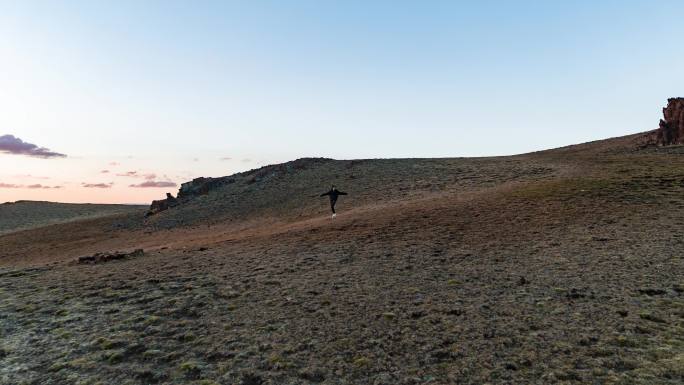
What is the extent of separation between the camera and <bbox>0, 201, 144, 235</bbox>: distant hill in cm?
7250

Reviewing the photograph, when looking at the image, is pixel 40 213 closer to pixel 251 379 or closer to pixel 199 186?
pixel 199 186

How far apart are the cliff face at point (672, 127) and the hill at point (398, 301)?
35.5 meters

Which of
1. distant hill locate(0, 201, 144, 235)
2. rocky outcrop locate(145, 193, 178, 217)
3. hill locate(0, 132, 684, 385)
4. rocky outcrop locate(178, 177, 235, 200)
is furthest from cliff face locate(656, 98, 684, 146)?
distant hill locate(0, 201, 144, 235)

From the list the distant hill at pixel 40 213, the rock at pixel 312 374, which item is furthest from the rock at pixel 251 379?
the distant hill at pixel 40 213

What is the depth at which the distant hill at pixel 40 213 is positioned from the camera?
72.5m

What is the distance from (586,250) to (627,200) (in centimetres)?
1178

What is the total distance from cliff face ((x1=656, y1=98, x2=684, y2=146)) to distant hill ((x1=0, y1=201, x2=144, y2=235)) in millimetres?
85805

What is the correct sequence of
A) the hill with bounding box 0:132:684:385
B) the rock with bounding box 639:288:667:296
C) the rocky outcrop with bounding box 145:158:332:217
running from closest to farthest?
the hill with bounding box 0:132:684:385
the rock with bounding box 639:288:667:296
the rocky outcrop with bounding box 145:158:332:217

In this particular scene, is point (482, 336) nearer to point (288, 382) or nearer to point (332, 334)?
point (332, 334)

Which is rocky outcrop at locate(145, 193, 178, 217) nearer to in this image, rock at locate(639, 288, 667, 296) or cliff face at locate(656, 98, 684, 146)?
rock at locate(639, 288, 667, 296)

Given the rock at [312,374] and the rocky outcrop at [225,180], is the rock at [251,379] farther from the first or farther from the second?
the rocky outcrop at [225,180]

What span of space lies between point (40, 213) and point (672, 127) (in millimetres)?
110242

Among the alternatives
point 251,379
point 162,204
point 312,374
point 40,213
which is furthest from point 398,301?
point 40,213

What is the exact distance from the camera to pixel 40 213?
279 ft
